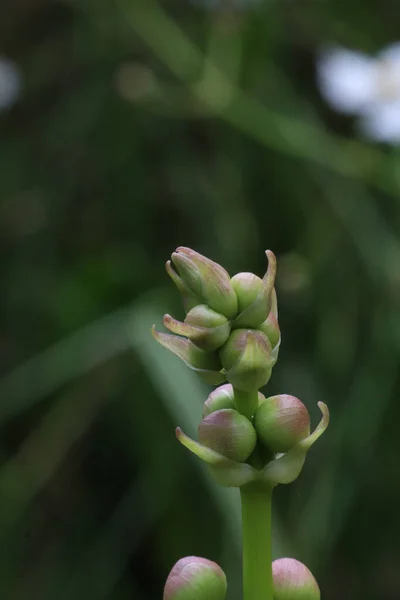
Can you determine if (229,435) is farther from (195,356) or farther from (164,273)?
(164,273)

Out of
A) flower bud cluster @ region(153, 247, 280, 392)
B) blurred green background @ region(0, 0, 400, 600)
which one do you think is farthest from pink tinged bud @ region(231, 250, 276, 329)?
blurred green background @ region(0, 0, 400, 600)

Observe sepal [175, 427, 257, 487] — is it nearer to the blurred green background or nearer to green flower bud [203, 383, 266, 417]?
green flower bud [203, 383, 266, 417]

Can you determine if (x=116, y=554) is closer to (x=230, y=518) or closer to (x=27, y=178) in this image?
(x=230, y=518)

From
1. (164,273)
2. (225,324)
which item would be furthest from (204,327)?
(164,273)

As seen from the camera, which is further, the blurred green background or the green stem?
the blurred green background

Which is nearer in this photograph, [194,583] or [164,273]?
[194,583]

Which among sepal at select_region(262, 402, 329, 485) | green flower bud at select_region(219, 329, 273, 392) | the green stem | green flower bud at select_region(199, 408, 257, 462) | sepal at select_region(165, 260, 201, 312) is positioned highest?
sepal at select_region(165, 260, 201, 312)

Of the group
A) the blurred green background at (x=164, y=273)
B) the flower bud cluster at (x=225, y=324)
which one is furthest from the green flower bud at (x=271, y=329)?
the blurred green background at (x=164, y=273)
